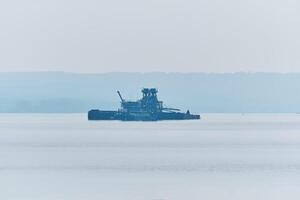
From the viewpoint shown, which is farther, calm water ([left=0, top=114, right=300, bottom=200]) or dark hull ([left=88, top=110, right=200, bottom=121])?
dark hull ([left=88, top=110, right=200, bottom=121])

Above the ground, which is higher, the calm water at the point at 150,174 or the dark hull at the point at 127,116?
the dark hull at the point at 127,116

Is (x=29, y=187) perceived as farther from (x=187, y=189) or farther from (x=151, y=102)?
(x=151, y=102)

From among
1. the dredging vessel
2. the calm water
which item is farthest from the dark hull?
the calm water

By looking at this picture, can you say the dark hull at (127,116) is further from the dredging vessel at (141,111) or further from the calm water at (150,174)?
the calm water at (150,174)

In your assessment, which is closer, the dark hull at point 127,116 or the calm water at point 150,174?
the calm water at point 150,174

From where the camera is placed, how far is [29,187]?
44.2 m

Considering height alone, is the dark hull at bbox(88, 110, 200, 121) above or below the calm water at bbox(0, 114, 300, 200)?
above

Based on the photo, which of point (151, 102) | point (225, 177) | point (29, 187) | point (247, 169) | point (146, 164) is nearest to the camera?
point (29, 187)

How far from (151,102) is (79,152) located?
209ft

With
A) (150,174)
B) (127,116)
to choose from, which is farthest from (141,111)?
(150,174)

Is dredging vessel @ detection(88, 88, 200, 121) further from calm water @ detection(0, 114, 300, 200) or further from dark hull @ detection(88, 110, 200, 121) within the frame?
calm water @ detection(0, 114, 300, 200)

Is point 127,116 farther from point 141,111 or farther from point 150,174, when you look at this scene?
point 150,174

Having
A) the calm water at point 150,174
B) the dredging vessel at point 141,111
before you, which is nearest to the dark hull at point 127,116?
the dredging vessel at point 141,111

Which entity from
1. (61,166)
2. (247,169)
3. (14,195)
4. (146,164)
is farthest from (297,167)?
Answer: (14,195)
